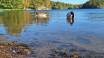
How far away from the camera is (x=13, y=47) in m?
25.8

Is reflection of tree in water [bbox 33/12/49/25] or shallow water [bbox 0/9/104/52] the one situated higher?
shallow water [bbox 0/9/104/52]

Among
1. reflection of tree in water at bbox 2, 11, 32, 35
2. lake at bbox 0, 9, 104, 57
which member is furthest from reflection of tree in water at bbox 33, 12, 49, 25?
lake at bbox 0, 9, 104, 57

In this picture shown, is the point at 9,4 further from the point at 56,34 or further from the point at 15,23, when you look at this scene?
the point at 56,34

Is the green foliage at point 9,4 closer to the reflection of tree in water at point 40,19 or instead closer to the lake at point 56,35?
the reflection of tree in water at point 40,19

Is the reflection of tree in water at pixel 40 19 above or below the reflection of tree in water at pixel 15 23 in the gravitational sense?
below

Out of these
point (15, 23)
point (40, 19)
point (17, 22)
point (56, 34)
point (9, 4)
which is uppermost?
point (56, 34)

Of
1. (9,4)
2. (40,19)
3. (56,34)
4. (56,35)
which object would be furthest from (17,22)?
(9,4)

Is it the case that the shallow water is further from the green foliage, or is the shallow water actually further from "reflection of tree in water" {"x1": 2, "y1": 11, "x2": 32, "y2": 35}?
the green foliage

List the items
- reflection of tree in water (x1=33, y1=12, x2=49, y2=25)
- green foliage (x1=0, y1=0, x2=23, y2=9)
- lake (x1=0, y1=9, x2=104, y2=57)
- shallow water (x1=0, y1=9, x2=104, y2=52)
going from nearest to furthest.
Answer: lake (x1=0, y1=9, x2=104, y2=57), shallow water (x1=0, y1=9, x2=104, y2=52), reflection of tree in water (x1=33, y1=12, x2=49, y2=25), green foliage (x1=0, y1=0, x2=23, y2=9)

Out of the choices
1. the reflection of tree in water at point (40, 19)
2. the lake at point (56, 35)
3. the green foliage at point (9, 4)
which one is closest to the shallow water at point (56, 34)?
the lake at point (56, 35)

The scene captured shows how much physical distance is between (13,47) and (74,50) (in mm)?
5013

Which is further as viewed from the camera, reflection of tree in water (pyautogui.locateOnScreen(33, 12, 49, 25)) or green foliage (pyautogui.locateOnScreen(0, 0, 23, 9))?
green foliage (pyautogui.locateOnScreen(0, 0, 23, 9))

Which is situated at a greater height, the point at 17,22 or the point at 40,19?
the point at 17,22

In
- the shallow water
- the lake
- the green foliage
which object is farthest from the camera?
the green foliage
